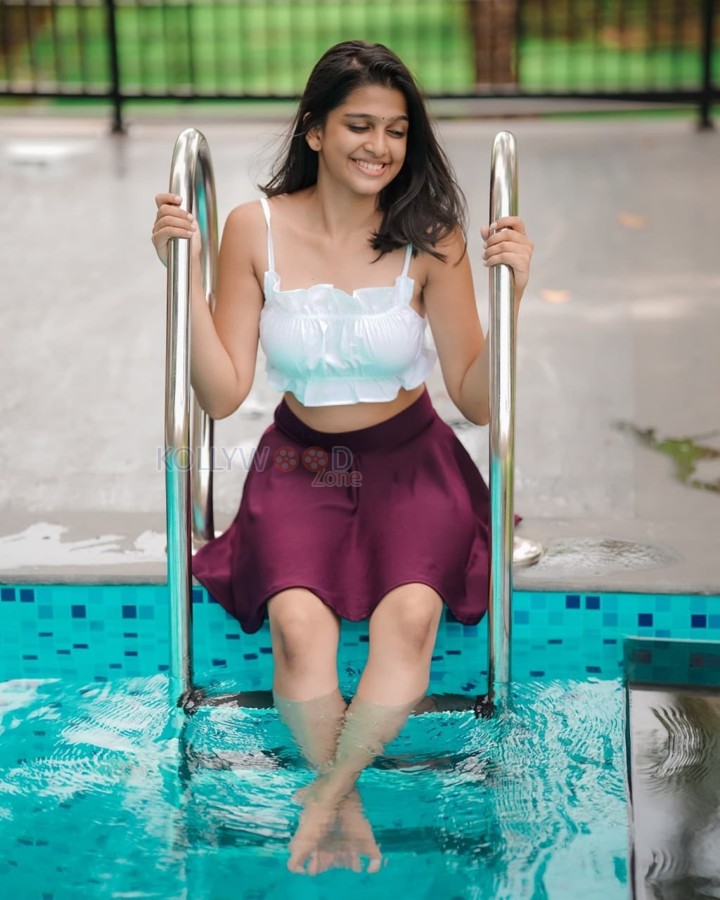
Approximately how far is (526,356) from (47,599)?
1.87 m

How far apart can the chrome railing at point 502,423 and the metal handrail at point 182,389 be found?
0.51 metres

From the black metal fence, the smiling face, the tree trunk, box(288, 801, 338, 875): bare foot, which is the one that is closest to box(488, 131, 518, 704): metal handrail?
the smiling face

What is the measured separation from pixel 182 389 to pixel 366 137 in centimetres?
58

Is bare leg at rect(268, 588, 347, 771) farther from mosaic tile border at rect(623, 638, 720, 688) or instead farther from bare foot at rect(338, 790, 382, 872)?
mosaic tile border at rect(623, 638, 720, 688)

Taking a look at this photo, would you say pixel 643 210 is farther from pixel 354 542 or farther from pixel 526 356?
pixel 354 542

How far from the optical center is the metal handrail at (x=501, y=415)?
2.27 meters

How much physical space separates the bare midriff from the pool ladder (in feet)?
1.05

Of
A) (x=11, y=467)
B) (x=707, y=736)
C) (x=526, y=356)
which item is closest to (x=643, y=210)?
(x=526, y=356)

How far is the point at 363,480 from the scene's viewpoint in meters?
2.60

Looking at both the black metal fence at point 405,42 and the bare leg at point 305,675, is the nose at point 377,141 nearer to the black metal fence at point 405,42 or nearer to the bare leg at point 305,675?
the bare leg at point 305,675

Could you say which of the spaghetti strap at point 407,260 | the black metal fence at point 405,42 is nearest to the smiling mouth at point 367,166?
the spaghetti strap at point 407,260

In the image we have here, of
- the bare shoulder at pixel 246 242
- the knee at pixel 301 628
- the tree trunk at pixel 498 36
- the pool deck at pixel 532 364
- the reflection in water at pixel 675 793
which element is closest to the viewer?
the reflection in water at pixel 675 793

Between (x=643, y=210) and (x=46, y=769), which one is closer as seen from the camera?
(x=46, y=769)

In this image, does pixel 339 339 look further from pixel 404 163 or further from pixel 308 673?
pixel 308 673
